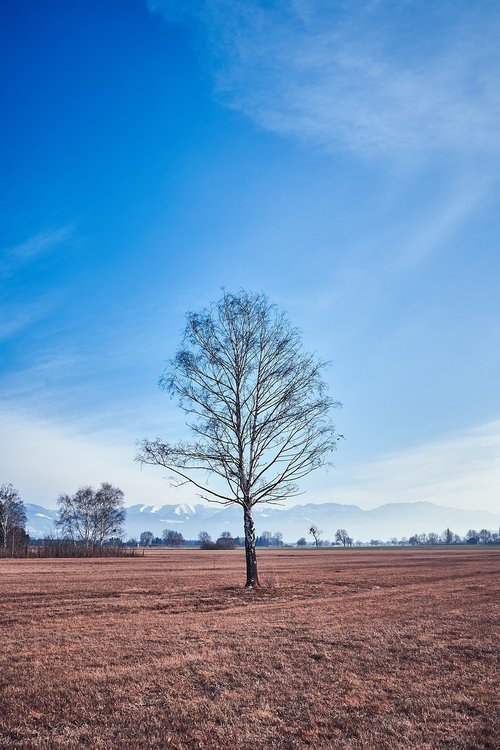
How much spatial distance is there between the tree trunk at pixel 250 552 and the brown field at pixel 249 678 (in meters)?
7.53

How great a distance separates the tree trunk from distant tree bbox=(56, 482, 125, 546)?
10247 cm

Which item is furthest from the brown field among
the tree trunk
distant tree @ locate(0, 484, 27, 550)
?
distant tree @ locate(0, 484, 27, 550)

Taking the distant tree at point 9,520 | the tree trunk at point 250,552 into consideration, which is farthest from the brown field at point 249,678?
the distant tree at point 9,520

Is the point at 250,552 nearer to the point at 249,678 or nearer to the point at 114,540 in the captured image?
the point at 249,678

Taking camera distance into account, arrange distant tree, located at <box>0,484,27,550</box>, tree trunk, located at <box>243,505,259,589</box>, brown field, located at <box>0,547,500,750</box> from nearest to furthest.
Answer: brown field, located at <box>0,547,500,750</box>
tree trunk, located at <box>243,505,259,589</box>
distant tree, located at <box>0,484,27,550</box>

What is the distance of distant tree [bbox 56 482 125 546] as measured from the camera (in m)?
120

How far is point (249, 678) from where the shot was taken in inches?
335

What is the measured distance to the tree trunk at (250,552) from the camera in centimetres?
2494

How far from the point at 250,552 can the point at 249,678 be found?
17056mm

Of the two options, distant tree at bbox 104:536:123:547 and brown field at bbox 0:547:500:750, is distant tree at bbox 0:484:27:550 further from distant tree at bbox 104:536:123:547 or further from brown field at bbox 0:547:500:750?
brown field at bbox 0:547:500:750

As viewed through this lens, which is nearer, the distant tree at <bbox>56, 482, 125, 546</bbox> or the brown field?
the brown field

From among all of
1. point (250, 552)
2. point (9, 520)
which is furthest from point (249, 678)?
point (9, 520)

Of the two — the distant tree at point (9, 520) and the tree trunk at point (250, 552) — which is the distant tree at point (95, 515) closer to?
the distant tree at point (9, 520)

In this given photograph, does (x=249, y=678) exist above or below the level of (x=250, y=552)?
below
